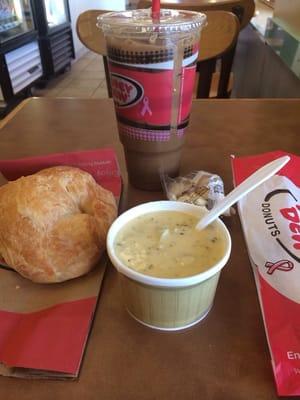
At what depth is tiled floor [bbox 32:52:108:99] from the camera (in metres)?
3.09

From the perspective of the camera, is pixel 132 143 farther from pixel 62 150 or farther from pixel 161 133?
pixel 62 150

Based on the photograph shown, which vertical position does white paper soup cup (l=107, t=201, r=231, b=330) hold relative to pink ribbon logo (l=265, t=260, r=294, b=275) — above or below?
above

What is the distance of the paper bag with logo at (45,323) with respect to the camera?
1.10 feet

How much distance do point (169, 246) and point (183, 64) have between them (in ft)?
0.87

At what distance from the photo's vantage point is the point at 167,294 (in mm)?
333

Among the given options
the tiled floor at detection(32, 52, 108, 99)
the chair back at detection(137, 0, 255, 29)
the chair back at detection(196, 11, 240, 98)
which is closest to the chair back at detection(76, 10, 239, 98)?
the chair back at detection(196, 11, 240, 98)

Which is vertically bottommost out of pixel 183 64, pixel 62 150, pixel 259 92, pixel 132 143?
pixel 259 92

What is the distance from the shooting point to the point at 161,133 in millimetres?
539

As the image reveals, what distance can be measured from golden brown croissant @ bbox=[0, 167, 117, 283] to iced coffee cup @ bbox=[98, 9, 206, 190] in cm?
15

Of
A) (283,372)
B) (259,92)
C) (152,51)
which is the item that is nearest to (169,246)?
(283,372)

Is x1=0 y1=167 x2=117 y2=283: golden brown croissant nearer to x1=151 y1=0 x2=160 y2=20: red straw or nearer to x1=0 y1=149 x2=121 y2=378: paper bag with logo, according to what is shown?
x1=0 y1=149 x2=121 y2=378: paper bag with logo

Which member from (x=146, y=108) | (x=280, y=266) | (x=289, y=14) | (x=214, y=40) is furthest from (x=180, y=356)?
(x=289, y=14)

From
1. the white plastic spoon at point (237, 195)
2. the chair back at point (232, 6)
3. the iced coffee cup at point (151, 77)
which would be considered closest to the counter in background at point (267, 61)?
the chair back at point (232, 6)

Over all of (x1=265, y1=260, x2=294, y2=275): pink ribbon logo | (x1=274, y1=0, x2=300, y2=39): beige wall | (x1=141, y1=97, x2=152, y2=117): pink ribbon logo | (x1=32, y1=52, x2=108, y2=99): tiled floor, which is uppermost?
(x1=141, y1=97, x2=152, y2=117): pink ribbon logo
